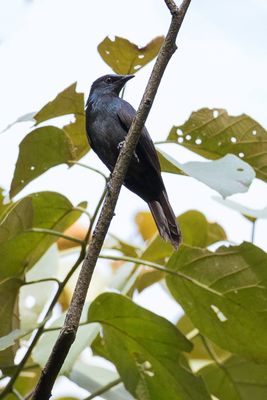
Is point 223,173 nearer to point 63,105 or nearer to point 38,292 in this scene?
point 63,105

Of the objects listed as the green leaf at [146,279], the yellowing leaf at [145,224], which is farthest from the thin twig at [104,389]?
the yellowing leaf at [145,224]

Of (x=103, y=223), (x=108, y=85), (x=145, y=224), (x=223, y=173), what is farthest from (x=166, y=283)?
(x=108, y=85)

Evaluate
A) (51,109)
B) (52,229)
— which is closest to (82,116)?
(51,109)

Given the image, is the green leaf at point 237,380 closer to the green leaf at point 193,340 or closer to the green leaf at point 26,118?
the green leaf at point 193,340

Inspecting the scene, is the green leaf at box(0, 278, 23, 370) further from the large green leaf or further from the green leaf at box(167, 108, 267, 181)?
the green leaf at box(167, 108, 267, 181)

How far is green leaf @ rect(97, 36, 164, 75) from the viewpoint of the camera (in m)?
3.16

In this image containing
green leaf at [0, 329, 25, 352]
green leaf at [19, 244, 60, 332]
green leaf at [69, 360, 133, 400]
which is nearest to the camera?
green leaf at [0, 329, 25, 352]

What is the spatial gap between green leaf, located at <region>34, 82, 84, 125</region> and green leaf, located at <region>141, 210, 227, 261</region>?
646 millimetres

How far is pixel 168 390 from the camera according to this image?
9.39ft

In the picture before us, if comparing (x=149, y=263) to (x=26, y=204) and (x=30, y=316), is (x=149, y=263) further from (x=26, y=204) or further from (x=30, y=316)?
(x=30, y=316)

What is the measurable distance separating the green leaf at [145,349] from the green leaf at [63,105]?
741 mm

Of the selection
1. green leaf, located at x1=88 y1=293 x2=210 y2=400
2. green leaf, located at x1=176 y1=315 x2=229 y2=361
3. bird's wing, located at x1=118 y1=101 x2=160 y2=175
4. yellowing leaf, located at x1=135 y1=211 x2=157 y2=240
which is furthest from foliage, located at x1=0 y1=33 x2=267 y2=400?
yellowing leaf, located at x1=135 y1=211 x2=157 y2=240

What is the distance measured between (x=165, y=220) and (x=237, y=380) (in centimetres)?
89

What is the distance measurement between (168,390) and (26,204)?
860mm
